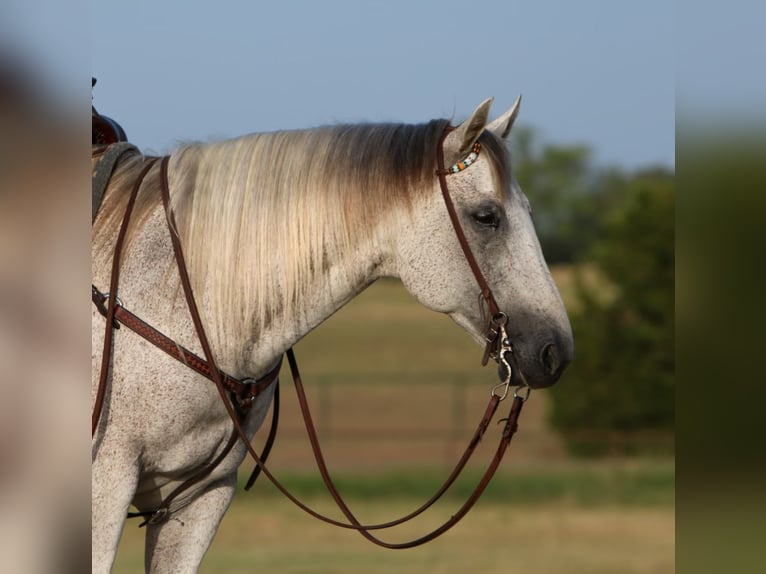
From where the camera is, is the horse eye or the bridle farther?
the horse eye

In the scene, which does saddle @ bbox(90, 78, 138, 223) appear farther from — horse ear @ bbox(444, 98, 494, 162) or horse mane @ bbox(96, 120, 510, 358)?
horse ear @ bbox(444, 98, 494, 162)

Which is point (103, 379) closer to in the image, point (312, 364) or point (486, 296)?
point (486, 296)

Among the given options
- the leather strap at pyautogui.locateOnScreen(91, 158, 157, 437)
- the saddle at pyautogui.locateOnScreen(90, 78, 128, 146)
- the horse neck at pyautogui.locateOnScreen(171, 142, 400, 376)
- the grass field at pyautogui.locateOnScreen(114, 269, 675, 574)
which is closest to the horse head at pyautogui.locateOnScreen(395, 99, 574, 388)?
the horse neck at pyautogui.locateOnScreen(171, 142, 400, 376)

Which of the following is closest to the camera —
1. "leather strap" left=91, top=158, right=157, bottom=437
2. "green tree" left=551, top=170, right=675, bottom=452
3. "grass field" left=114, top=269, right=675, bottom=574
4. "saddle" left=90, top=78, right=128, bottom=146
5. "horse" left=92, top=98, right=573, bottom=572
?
"leather strap" left=91, top=158, right=157, bottom=437

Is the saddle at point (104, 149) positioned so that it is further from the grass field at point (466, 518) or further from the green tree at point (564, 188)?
the green tree at point (564, 188)

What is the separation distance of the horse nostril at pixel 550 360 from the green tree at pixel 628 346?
511 inches

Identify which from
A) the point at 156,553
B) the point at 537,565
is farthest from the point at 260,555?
the point at 156,553

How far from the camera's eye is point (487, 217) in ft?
8.65

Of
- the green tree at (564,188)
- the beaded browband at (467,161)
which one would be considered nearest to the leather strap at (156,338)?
the beaded browband at (467,161)

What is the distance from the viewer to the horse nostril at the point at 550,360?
8.67 ft

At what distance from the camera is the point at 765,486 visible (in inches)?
40.5

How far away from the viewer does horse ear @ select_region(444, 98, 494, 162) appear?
102 inches

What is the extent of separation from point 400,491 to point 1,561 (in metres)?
11.7

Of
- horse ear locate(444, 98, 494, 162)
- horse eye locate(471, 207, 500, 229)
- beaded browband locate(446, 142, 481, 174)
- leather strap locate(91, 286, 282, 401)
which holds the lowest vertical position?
leather strap locate(91, 286, 282, 401)
